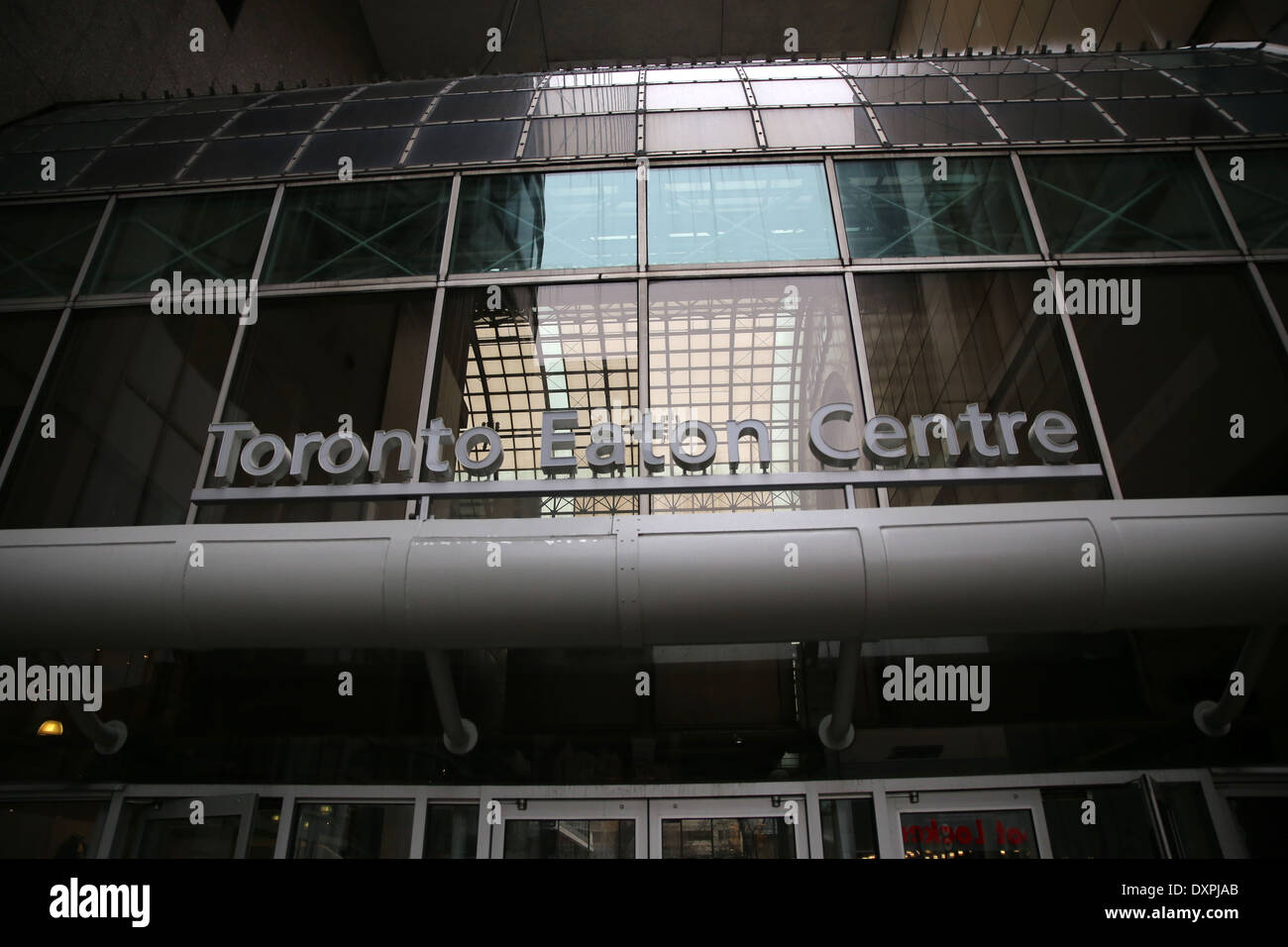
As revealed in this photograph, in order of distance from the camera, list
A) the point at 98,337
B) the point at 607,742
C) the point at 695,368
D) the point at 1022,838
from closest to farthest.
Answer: the point at 1022,838, the point at 607,742, the point at 695,368, the point at 98,337

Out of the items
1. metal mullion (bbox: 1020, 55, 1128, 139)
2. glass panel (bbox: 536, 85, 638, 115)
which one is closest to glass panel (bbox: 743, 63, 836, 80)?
glass panel (bbox: 536, 85, 638, 115)

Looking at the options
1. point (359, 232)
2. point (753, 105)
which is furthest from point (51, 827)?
point (753, 105)

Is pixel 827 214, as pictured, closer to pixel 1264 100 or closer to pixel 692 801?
pixel 1264 100

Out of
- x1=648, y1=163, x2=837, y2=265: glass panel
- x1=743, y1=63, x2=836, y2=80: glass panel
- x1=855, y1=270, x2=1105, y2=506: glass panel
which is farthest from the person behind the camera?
x1=743, y1=63, x2=836, y2=80: glass panel

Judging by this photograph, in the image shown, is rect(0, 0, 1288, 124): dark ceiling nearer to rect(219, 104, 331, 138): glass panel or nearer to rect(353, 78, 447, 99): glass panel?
rect(219, 104, 331, 138): glass panel

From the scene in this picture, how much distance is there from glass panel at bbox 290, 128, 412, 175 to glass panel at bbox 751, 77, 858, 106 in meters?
5.49

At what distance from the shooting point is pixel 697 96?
1203 cm

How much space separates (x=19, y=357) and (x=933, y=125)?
12382 millimetres

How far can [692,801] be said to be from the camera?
808 centimetres

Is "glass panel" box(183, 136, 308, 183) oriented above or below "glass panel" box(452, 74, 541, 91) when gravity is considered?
below

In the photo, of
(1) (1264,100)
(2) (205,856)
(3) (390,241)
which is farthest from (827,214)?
(2) (205,856)

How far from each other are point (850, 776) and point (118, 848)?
7784mm

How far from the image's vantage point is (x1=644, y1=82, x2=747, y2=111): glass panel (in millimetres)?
11742

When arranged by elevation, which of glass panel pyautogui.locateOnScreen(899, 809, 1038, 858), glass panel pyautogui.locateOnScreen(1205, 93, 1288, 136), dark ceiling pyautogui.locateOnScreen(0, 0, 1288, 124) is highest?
dark ceiling pyautogui.locateOnScreen(0, 0, 1288, 124)
